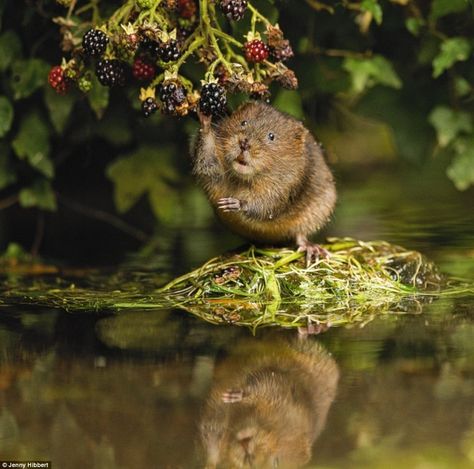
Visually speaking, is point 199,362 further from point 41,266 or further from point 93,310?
point 41,266

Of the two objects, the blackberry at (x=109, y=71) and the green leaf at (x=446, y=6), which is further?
the green leaf at (x=446, y=6)

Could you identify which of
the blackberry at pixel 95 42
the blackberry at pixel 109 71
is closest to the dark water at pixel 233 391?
the blackberry at pixel 109 71

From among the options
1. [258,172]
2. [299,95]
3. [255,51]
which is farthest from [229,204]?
[299,95]

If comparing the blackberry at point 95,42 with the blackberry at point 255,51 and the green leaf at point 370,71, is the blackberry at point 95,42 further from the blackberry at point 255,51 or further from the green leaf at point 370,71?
the green leaf at point 370,71

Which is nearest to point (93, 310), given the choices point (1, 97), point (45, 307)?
point (45, 307)

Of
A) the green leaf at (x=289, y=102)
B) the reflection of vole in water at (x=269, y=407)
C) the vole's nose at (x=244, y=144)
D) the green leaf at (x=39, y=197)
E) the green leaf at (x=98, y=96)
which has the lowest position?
the reflection of vole in water at (x=269, y=407)
